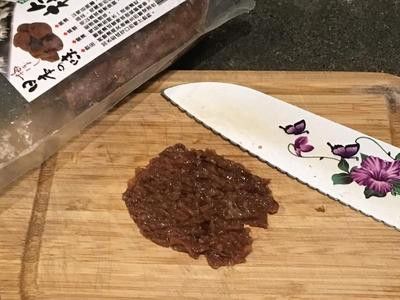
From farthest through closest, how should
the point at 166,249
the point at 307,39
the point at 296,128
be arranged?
the point at 307,39
the point at 296,128
the point at 166,249

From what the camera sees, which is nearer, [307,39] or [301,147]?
[301,147]

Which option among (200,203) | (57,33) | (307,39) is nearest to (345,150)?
(200,203)

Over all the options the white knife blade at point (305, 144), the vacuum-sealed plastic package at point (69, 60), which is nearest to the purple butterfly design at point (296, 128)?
the white knife blade at point (305, 144)

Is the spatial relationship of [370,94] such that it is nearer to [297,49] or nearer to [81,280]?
[297,49]

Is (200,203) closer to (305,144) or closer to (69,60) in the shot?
(305,144)

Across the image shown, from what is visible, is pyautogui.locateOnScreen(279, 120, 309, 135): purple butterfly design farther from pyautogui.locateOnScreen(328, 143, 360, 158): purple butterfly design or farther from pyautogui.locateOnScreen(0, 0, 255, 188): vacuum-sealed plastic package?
pyautogui.locateOnScreen(0, 0, 255, 188): vacuum-sealed plastic package

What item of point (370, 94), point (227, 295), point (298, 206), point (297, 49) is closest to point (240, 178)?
point (298, 206)

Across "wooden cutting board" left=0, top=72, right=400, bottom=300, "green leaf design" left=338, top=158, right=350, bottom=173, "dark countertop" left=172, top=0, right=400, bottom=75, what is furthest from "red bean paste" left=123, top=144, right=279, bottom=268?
"dark countertop" left=172, top=0, right=400, bottom=75
